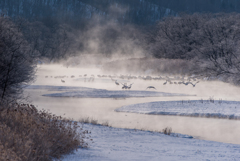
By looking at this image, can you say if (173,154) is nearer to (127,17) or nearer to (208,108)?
(208,108)

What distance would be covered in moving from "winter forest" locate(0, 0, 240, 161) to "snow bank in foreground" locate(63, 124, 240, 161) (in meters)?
0.25

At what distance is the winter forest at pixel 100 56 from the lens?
7896 mm

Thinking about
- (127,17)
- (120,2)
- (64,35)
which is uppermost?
(120,2)

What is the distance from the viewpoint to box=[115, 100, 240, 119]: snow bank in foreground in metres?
17.0

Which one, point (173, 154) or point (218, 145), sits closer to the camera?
point (173, 154)

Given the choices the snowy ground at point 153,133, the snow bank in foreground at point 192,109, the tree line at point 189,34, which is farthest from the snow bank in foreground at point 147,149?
the tree line at point 189,34

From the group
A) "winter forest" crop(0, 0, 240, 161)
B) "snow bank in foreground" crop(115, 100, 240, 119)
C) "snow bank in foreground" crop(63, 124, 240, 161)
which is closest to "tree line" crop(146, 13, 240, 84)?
"winter forest" crop(0, 0, 240, 161)

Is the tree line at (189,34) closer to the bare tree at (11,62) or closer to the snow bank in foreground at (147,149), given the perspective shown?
the bare tree at (11,62)

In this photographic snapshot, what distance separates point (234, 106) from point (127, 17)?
139m

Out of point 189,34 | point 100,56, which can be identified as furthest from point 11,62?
point 100,56

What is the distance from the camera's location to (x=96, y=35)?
107 meters

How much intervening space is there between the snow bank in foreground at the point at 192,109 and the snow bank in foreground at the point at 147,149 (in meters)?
6.98

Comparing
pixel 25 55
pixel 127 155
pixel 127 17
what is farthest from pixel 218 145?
pixel 127 17

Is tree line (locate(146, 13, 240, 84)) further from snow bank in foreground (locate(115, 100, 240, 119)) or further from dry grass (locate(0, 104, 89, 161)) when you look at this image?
dry grass (locate(0, 104, 89, 161))
